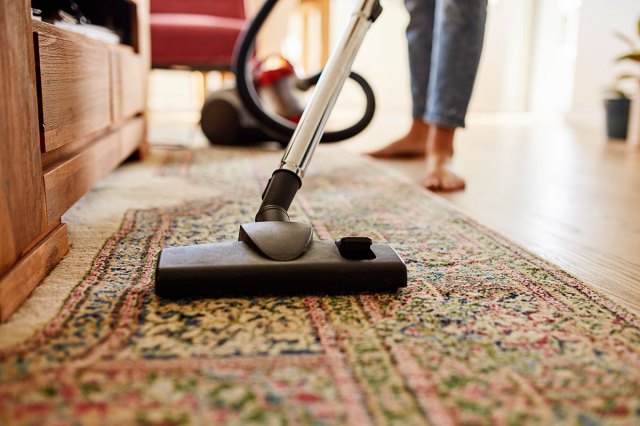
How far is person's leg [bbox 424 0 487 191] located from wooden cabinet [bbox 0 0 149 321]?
687mm

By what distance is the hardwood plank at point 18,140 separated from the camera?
570mm

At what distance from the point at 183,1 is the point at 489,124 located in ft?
5.74

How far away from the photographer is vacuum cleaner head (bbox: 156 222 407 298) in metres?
0.61

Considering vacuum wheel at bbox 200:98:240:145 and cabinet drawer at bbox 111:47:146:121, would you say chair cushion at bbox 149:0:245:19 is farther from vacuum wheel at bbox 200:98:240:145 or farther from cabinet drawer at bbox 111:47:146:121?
cabinet drawer at bbox 111:47:146:121

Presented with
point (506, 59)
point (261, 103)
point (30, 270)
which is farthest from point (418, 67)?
point (506, 59)

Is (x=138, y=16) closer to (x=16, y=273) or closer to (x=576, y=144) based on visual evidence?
(x=16, y=273)

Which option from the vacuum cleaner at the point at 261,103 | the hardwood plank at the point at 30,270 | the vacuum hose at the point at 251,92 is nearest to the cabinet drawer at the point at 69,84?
the hardwood plank at the point at 30,270

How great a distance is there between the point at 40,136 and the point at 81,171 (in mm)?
239

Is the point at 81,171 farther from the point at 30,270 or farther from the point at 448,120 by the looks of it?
the point at 448,120

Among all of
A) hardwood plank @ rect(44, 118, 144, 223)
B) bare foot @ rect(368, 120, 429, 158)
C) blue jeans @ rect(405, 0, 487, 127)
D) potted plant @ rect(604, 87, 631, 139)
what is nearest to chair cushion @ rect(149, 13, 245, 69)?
bare foot @ rect(368, 120, 429, 158)

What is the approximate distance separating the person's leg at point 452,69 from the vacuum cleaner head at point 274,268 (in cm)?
73

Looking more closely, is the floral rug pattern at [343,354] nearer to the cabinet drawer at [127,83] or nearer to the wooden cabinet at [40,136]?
the wooden cabinet at [40,136]

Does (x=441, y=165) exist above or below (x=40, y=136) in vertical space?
below

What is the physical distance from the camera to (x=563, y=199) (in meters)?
1.28
